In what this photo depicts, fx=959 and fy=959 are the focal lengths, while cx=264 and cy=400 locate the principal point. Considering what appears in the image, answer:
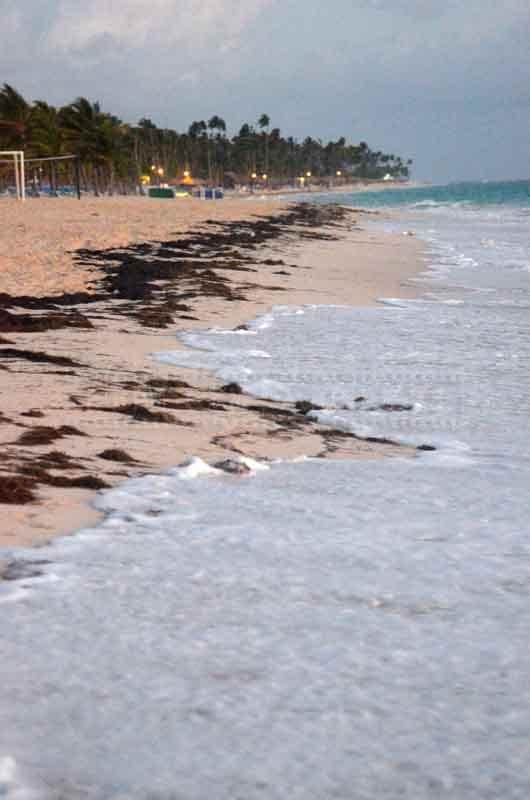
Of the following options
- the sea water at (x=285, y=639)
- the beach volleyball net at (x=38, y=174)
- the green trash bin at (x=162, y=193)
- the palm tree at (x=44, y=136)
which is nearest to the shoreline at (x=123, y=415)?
the sea water at (x=285, y=639)

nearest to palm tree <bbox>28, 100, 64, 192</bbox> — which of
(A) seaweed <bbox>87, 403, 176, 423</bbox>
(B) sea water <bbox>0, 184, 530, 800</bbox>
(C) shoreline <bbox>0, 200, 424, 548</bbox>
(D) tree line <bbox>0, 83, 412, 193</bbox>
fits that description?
(D) tree line <bbox>0, 83, 412, 193</bbox>

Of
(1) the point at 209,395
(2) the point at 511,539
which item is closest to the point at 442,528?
(2) the point at 511,539

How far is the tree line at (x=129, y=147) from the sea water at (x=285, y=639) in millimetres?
68728

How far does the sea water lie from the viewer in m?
2.21

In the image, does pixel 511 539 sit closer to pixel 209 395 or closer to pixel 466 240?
pixel 209 395

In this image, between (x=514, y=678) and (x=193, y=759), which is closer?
(x=193, y=759)

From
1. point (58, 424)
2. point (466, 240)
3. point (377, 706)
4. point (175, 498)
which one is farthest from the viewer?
point (466, 240)

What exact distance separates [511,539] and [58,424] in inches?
104

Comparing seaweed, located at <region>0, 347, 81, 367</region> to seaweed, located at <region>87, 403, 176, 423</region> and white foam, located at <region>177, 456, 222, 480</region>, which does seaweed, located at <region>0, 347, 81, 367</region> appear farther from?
white foam, located at <region>177, 456, 222, 480</region>

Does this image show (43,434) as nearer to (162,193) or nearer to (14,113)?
(14,113)

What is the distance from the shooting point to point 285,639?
287cm

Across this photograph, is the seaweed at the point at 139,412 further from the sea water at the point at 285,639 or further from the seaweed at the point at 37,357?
the seaweed at the point at 37,357

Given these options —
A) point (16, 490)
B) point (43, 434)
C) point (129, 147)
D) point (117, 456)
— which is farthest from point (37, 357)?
point (129, 147)

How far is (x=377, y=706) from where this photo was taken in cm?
249
